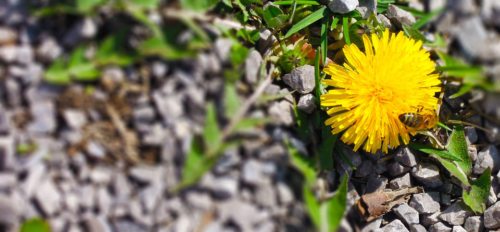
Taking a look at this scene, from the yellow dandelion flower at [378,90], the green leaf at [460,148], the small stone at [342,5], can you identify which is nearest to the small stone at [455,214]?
the green leaf at [460,148]

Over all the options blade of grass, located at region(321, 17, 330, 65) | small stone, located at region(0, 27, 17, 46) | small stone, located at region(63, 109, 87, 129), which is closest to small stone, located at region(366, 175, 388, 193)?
blade of grass, located at region(321, 17, 330, 65)

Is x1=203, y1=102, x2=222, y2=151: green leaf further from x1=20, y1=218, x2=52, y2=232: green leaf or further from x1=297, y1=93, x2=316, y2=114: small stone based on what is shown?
x1=20, y1=218, x2=52, y2=232: green leaf

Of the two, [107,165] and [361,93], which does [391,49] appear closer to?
[361,93]

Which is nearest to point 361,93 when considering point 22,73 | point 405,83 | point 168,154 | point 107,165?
point 405,83

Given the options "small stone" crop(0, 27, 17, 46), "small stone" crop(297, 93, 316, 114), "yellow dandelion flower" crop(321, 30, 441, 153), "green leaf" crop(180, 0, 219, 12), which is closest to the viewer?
"small stone" crop(0, 27, 17, 46)

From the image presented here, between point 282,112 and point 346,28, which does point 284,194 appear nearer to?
point 282,112

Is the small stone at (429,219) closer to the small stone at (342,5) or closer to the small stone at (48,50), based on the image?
the small stone at (342,5)
